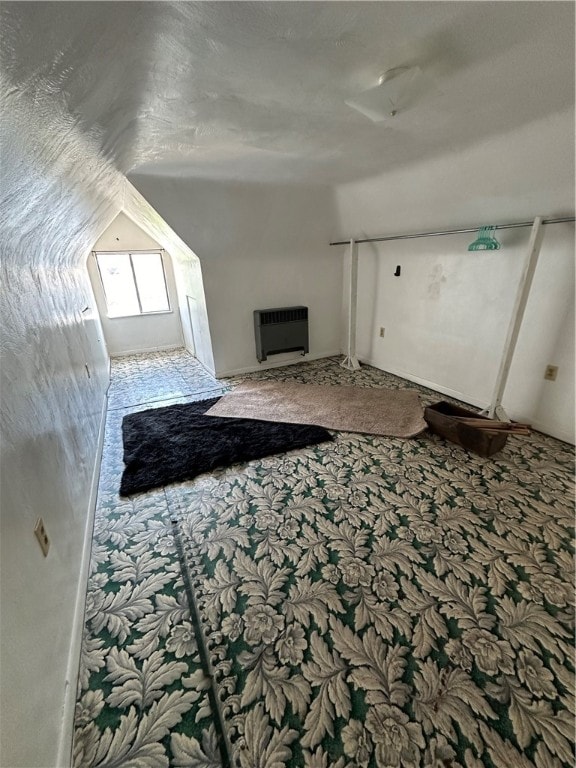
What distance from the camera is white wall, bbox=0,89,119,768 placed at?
2.80ft

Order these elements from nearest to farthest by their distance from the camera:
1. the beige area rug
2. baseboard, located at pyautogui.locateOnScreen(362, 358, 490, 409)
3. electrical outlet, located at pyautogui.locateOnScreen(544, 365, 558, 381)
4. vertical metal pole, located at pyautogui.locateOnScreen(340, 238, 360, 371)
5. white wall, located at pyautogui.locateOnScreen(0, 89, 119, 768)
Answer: white wall, located at pyautogui.locateOnScreen(0, 89, 119, 768), electrical outlet, located at pyautogui.locateOnScreen(544, 365, 558, 381), the beige area rug, baseboard, located at pyautogui.locateOnScreen(362, 358, 490, 409), vertical metal pole, located at pyautogui.locateOnScreen(340, 238, 360, 371)

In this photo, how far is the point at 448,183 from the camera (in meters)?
2.59

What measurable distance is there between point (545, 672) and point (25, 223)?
2.91 metres

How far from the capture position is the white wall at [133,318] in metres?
4.82

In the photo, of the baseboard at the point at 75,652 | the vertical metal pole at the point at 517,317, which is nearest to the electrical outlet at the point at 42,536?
the baseboard at the point at 75,652

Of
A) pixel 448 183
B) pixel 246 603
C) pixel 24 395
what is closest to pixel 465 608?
pixel 246 603

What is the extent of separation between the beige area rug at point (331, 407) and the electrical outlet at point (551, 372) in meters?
0.99

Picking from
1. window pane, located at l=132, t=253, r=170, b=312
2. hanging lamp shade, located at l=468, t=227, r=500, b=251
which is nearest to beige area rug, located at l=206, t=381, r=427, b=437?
hanging lamp shade, located at l=468, t=227, r=500, b=251

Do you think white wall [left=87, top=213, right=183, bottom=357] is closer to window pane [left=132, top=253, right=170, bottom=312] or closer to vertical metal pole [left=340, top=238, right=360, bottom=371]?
window pane [left=132, top=253, right=170, bottom=312]

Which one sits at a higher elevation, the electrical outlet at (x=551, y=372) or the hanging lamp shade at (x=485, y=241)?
the hanging lamp shade at (x=485, y=241)

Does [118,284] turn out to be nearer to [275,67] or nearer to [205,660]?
[275,67]

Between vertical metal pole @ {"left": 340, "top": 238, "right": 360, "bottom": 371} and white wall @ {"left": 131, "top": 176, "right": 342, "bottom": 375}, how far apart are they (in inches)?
17.1

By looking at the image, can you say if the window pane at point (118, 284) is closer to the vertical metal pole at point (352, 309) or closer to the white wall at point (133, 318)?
the white wall at point (133, 318)

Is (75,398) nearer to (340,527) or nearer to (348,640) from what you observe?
(340,527)
